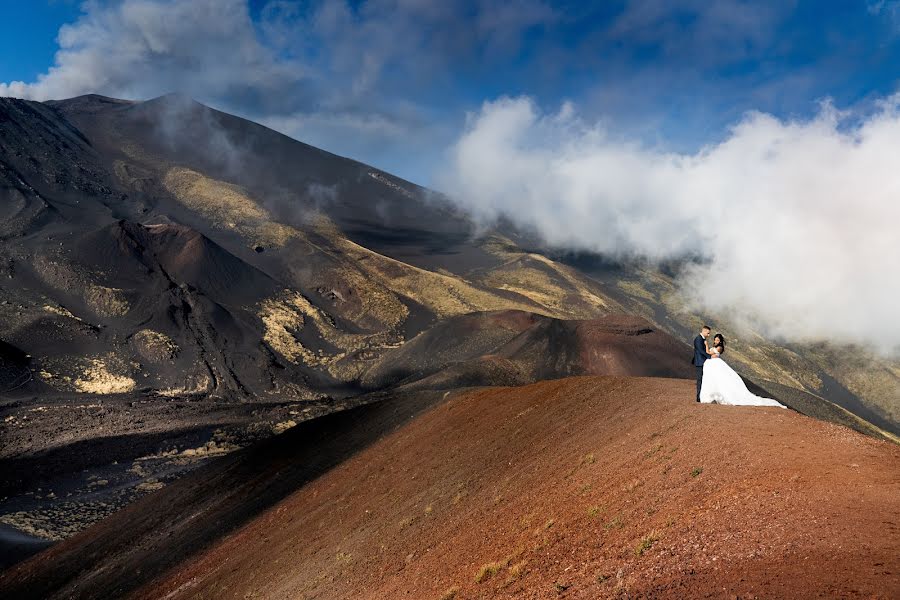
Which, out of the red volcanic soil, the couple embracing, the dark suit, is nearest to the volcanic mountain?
the red volcanic soil

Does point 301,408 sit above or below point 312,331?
below

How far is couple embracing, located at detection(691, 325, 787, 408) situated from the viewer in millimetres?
12758

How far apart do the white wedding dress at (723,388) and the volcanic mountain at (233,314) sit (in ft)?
55.9

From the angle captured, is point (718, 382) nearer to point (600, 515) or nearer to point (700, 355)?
point (700, 355)

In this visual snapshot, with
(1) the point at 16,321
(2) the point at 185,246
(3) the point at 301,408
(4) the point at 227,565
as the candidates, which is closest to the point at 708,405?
(4) the point at 227,565

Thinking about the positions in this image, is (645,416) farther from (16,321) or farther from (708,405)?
(16,321)

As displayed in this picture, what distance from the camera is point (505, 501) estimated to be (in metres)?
12.5

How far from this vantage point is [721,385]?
1291cm

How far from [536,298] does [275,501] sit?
7582 centimetres

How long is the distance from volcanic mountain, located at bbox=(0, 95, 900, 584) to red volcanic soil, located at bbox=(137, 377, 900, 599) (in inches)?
300

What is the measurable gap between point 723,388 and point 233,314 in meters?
61.2

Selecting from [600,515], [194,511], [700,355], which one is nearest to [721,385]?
[700,355]

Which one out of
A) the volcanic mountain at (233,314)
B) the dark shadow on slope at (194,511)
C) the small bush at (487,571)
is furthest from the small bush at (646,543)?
the volcanic mountain at (233,314)

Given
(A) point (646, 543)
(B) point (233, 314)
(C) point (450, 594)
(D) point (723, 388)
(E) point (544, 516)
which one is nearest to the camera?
(A) point (646, 543)
